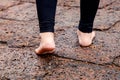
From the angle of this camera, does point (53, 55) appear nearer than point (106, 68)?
No

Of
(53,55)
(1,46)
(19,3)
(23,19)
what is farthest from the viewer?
(19,3)

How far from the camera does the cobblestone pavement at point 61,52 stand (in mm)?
1308

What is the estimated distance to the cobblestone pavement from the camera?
131cm

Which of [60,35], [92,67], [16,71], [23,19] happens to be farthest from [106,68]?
[23,19]

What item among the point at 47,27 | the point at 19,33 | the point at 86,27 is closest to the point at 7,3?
the point at 19,33

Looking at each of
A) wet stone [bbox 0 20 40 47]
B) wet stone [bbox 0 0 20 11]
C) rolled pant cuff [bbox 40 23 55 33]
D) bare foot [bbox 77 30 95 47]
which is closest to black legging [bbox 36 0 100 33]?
rolled pant cuff [bbox 40 23 55 33]

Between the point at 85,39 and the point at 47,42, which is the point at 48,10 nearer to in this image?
the point at 47,42

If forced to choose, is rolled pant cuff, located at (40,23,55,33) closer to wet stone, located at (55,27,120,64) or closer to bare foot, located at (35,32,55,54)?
bare foot, located at (35,32,55,54)

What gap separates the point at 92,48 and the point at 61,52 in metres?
0.18

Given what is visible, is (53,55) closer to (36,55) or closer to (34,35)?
(36,55)

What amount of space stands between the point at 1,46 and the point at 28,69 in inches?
16.1

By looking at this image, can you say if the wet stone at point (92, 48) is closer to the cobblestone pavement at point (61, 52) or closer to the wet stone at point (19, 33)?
the cobblestone pavement at point (61, 52)

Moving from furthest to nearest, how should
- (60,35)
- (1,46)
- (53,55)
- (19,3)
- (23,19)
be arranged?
(19,3), (23,19), (60,35), (1,46), (53,55)

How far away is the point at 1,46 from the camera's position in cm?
169
